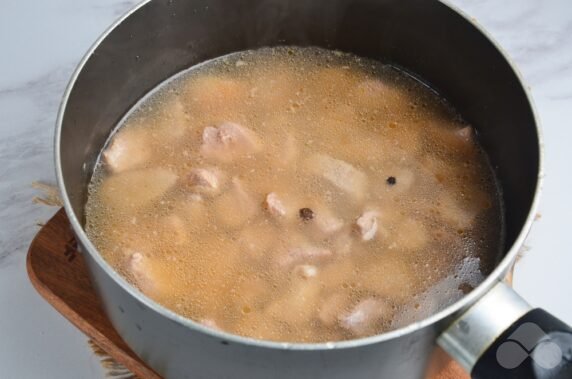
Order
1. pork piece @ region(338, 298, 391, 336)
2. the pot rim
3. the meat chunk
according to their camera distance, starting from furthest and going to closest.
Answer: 1. the meat chunk
2. pork piece @ region(338, 298, 391, 336)
3. the pot rim

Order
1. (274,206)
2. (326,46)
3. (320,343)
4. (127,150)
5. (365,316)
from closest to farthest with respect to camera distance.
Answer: (320,343)
(365,316)
(274,206)
(127,150)
(326,46)

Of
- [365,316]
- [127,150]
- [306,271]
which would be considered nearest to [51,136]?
[127,150]

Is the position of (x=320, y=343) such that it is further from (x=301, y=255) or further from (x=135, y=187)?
(x=135, y=187)

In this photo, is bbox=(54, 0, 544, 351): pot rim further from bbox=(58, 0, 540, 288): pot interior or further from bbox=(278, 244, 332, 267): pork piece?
bbox=(278, 244, 332, 267): pork piece

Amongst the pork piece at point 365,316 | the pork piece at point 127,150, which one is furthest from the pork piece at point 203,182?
the pork piece at point 365,316

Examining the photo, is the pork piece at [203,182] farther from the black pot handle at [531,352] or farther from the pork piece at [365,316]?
the black pot handle at [531,352]

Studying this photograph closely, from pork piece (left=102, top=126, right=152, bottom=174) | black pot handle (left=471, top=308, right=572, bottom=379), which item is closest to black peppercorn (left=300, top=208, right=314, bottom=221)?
pork piece (left=102, top=126, right=152, bottom=174)
